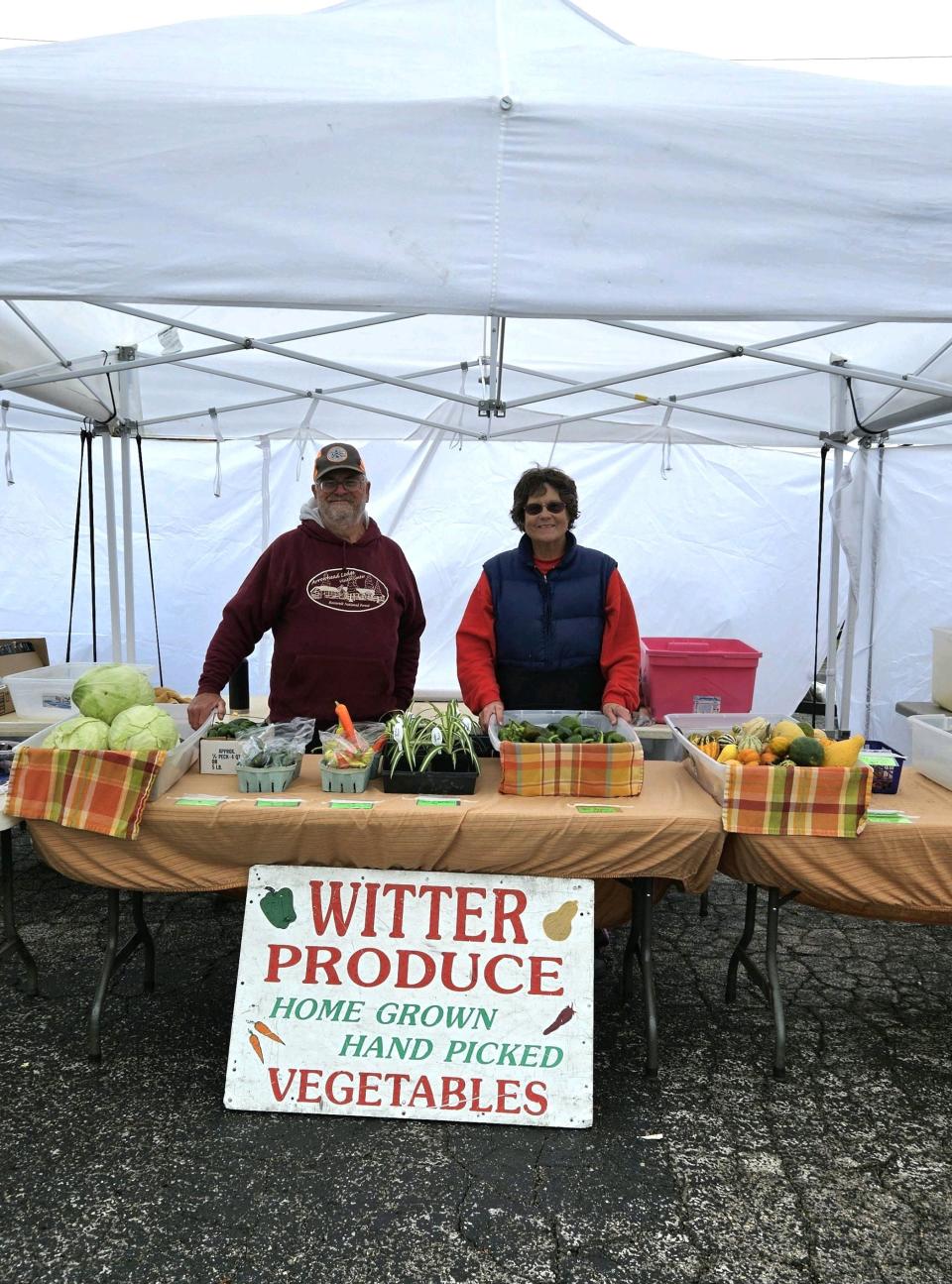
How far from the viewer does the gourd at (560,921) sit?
2.32 metres

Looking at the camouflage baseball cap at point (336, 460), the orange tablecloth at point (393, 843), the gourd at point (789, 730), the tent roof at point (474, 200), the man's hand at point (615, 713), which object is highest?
the tent roof at point (474, 200)

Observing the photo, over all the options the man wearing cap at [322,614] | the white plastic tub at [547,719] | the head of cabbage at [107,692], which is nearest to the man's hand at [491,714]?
the white plastic tub at [547,719]

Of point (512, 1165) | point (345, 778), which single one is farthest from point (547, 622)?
point (512, 1165)

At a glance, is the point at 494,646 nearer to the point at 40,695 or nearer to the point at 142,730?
the point at 142,730

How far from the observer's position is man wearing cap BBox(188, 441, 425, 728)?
3072mm

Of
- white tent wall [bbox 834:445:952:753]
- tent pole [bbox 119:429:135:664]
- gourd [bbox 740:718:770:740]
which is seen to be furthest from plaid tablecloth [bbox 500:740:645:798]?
white tent wall [bbox 834:445:952:753]

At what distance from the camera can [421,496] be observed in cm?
710

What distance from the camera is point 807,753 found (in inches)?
92.0

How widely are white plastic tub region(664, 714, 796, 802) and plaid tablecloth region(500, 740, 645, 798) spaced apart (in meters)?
0.19

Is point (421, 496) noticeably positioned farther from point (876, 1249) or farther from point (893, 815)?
point (876, 1249)

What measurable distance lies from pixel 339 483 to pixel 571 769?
1.27 meters

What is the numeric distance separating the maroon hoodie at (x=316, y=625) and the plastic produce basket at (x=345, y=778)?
667 mm

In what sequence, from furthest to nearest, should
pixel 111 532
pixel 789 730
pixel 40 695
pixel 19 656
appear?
pixel 111 532, pixel 19 656, pixel 40 695, pixel 789 730

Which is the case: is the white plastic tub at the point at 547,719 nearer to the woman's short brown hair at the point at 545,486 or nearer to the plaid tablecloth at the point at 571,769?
the plaid tablecloth at the point at 571,769
